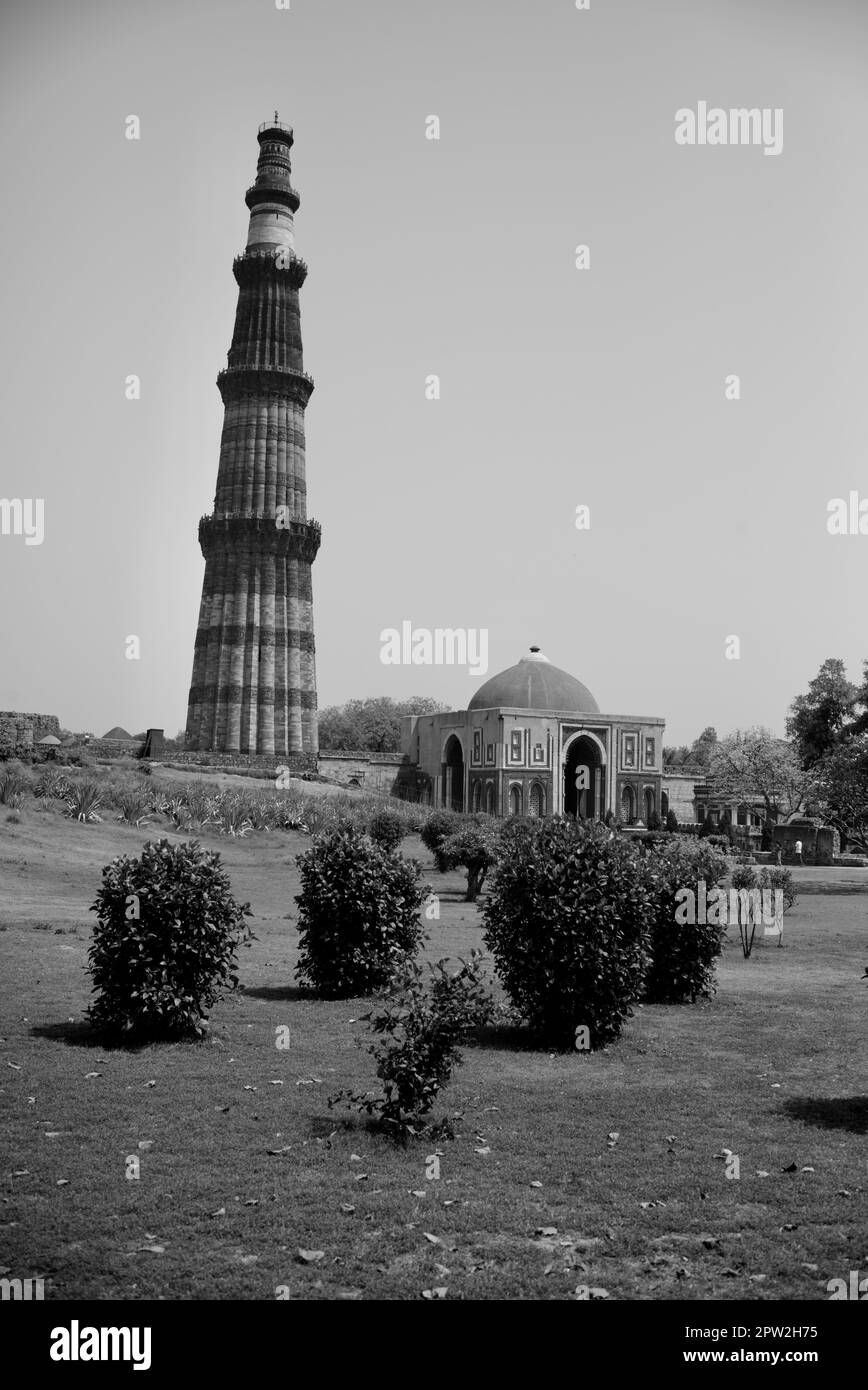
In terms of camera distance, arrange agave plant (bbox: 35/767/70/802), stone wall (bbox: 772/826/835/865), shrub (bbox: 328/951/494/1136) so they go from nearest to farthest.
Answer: shrub (bbox: 328/951/494/1136)
agave plant (bbox: 35/767/70/802)
stone wall (bbox: 772/826/835/865)

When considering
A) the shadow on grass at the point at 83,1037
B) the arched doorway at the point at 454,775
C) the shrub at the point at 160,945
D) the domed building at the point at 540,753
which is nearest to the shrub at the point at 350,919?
the shrub at the point at 160,945

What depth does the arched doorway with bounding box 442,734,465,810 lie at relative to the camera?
2456 inches

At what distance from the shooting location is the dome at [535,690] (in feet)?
201

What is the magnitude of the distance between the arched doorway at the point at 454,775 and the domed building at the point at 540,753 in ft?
0.19

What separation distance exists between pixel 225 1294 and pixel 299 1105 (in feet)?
10.8

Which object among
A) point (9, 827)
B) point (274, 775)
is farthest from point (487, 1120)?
point (274, 775)

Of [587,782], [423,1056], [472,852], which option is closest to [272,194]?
[587,782]

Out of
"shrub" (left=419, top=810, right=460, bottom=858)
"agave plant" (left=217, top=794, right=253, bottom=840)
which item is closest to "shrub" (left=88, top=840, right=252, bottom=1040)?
"shrub" (left=419, top=810, right=460, bottom=858)

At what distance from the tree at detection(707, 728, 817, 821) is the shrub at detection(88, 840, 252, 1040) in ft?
139

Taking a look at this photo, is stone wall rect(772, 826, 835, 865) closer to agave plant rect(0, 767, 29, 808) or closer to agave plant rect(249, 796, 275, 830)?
agave plant rect(249, 796, 275, 830)

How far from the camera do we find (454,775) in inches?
2483

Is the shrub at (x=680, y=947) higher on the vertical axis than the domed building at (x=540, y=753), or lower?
lower

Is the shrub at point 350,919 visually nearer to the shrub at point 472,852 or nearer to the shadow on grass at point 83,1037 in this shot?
the shadow on grass at point 83,1037
